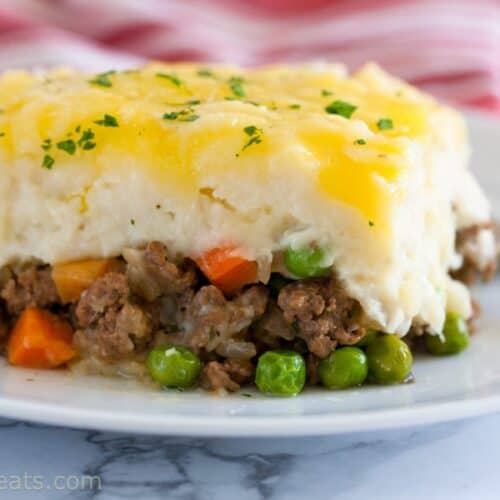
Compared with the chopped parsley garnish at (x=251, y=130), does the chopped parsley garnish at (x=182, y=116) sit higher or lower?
higher

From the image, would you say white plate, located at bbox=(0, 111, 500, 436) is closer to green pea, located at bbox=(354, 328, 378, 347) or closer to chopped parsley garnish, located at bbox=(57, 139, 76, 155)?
green pea, located at bbox=(354, 328, 378, 347)

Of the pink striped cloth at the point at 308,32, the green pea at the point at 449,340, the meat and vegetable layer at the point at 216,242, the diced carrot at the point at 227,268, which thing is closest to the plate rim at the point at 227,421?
the meat and vegetable layer at the point at 216,242

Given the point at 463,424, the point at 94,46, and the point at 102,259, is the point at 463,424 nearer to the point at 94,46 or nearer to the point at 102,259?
the point at 102,259

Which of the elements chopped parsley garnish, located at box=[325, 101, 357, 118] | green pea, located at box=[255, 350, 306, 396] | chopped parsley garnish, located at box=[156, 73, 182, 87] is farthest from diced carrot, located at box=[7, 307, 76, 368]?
chopped parsley garnish, located at box=[325, 101, 357, 118]

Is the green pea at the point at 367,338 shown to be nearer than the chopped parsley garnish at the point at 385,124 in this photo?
Yes

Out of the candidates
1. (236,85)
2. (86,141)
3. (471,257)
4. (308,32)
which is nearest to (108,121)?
(86,141)

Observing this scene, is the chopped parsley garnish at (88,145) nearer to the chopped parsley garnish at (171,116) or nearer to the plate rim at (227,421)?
the chopped parsley garnish at (171,116)

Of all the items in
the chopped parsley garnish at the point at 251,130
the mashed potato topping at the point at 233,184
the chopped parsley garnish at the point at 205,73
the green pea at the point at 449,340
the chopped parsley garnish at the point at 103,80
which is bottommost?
the green pea at the point at 449,340

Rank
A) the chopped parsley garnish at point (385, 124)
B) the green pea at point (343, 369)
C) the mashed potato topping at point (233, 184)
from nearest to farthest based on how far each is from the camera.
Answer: the mashed potato topping at point (233, 184)
the green pea at point (343, 369)
the chopped parsley garnish at point (385, 124)
